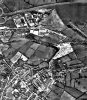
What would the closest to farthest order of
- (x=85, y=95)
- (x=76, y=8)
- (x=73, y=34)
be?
(x=85, y=95) < (x=73, y=34) < (x=76, y=8)

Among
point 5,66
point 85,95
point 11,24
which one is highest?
point 11,24

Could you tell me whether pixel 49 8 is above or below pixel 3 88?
above

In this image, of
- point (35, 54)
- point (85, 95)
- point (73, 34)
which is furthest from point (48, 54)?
point (85, 95)

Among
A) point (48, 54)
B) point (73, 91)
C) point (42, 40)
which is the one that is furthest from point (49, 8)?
point (73, 91)

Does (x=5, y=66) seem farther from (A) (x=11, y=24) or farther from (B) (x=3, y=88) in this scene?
(A) (x=11, y=24)

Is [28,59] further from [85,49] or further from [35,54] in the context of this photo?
[85,49]

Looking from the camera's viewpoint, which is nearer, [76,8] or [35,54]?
[35,54]

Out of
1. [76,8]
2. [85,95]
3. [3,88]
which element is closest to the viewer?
[85,95]
